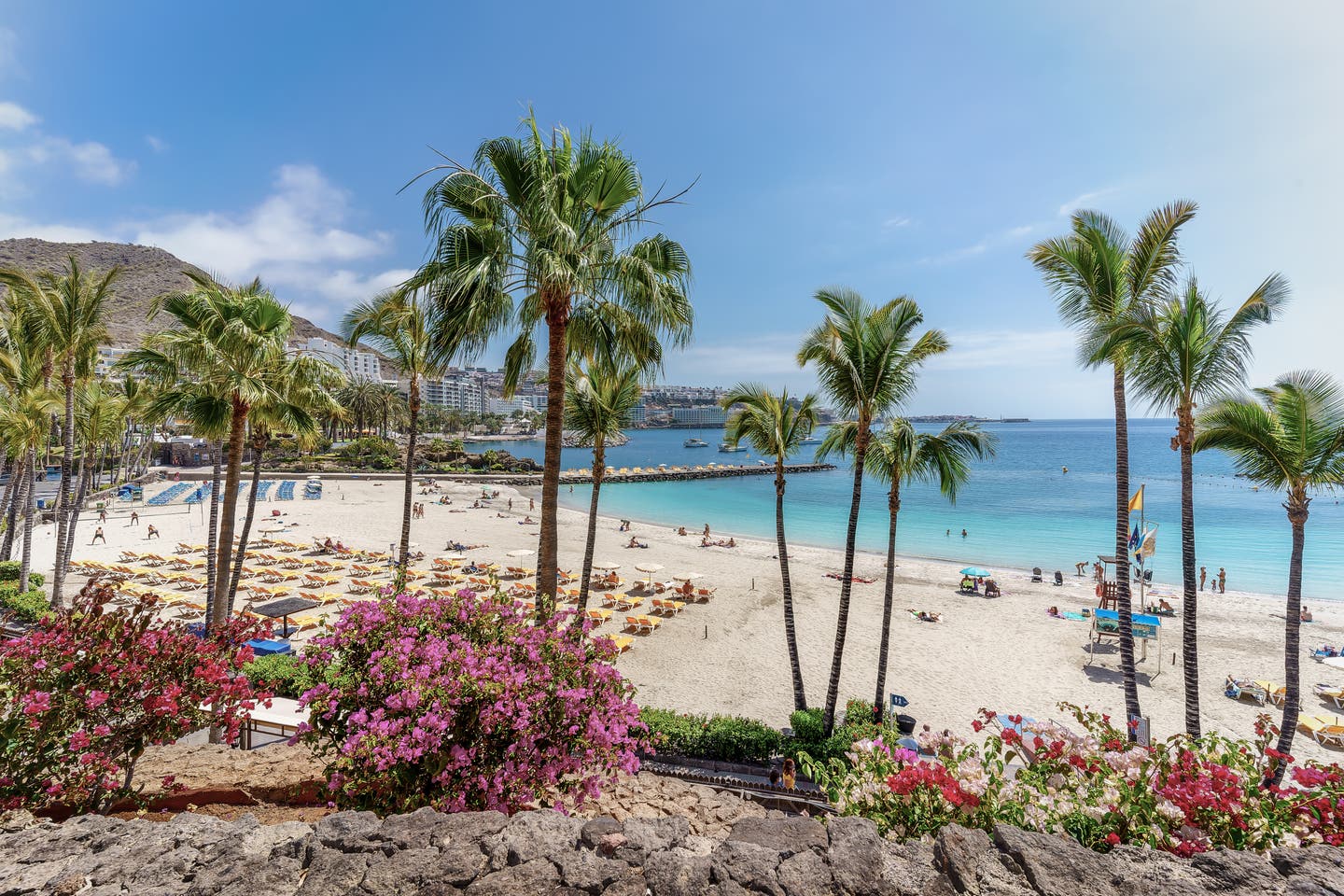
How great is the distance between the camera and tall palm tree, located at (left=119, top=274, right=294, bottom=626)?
9.27m

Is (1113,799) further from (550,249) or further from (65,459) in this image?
(65,459)

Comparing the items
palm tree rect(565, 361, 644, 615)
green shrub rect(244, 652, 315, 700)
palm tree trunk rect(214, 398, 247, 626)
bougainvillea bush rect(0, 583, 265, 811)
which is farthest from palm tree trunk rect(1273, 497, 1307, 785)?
palm tree trunk rect(214, 398, 247, 626)

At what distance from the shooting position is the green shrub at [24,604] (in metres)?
12.7

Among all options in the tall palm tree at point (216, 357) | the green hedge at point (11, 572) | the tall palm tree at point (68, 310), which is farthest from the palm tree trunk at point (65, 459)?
the tall palm tree at point (216, 357)

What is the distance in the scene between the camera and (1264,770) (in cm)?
376

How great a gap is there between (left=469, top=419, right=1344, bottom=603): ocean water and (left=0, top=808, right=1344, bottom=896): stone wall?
91.9 ft

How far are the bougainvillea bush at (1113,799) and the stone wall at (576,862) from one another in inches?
14.2

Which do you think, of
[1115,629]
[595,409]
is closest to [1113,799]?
[595,409]

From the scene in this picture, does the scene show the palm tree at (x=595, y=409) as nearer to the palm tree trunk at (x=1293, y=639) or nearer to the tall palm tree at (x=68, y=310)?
the tall palm tree at (x=68, y=310)

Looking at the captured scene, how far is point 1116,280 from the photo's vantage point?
8266 mm

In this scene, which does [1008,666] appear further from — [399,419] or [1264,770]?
[399,419]

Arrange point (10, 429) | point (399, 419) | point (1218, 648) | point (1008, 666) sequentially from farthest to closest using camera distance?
point (399, 419)
point (1218, 648)
point (1008, 666)
point (10, 429)

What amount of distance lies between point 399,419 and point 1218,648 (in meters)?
102

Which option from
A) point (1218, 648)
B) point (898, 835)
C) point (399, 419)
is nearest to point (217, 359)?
point (898, 835)
